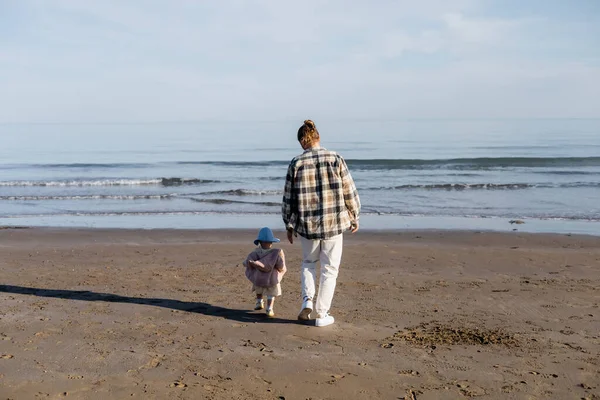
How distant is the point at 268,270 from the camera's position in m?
5.80

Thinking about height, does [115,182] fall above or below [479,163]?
below

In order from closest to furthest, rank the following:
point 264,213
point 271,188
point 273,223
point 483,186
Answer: point 273,223 < point 264,213 < point 483,186 < point 271,188

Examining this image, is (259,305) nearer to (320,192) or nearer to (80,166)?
(320,192)

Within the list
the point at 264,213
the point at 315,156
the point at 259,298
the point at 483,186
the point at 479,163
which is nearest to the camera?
the point at 315,156

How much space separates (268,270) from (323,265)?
2.07 ft

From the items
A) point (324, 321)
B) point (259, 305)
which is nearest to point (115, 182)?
point (259, 305)

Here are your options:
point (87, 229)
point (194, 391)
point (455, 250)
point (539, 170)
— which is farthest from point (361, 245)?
point (539, 170)

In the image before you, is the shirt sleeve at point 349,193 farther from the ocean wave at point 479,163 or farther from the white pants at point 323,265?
the ocean wave at point 479,163

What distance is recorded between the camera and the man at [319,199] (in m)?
5.25

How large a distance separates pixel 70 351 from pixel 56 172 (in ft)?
85.7

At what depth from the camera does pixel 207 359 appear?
4.52 m

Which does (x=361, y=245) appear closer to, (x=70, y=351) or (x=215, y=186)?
(x=70, y=351)

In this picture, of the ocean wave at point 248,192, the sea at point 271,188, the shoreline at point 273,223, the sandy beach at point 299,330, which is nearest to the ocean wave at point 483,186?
the sea at point 271,188

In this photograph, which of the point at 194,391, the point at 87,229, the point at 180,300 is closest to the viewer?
the point at 194,391
